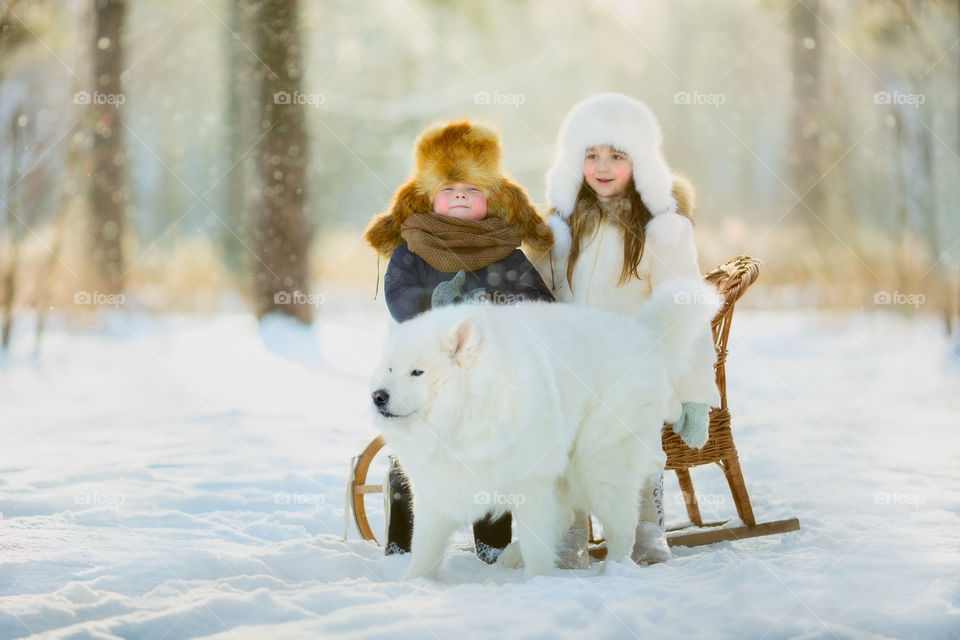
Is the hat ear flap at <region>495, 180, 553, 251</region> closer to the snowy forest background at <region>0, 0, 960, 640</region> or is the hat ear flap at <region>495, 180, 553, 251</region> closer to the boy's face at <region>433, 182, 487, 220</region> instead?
the boy's face at <region>433, 182, 487, 220</region>

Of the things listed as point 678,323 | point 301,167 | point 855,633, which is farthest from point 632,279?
point 301,167

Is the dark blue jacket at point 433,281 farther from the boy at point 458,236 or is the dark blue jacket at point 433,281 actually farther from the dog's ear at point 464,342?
the dog's ear at point 464,342

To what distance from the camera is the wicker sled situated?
3.81 meters

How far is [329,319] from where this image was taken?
584 inches

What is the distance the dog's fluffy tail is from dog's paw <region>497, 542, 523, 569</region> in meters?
1.08

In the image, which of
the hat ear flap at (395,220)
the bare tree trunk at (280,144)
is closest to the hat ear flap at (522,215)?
the hat ear flap at (395,220)

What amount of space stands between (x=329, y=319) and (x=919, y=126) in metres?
10.1

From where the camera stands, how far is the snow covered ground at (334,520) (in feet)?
8.98

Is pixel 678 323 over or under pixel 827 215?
under

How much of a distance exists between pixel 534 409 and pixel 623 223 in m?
1.27

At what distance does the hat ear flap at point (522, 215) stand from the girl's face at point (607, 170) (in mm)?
369

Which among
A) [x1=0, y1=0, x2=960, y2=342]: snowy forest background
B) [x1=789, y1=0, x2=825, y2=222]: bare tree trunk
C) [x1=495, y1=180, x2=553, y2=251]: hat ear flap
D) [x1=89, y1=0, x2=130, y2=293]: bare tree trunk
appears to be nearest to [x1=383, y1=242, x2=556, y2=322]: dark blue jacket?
[x1=495, y1=180, x2=553, y2=251]: hat ear flap

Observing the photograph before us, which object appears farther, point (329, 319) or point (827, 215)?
point (329, 319)

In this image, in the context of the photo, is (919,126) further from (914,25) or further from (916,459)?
(916,459)
